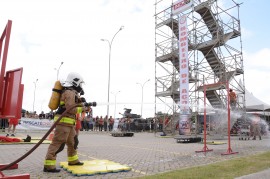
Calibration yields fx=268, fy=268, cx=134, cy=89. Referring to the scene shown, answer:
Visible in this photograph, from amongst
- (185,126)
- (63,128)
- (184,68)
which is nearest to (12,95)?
(63,128)

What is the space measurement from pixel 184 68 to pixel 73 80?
46.9 ft

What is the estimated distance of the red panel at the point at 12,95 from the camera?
4379 millimetres

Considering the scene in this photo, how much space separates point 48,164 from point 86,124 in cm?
2470

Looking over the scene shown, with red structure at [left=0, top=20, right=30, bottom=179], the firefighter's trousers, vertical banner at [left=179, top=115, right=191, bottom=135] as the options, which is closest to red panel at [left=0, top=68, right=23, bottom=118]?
red structure at [left=0, top=20, right=30, bottom=179]

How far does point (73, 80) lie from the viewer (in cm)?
609

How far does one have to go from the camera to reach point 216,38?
22359 millimetres

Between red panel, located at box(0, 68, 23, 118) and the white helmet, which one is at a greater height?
the white helmet

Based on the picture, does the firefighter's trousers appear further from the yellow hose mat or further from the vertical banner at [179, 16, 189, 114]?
the vertical banner at [179, 16, 189, 114]

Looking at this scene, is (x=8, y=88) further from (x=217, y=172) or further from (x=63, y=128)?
(x=217, y=172)

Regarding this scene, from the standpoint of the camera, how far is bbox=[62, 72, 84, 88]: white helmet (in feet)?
19.8

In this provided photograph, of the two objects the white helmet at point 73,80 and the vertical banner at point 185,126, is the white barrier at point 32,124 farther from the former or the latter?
the white helmet at point 73,80

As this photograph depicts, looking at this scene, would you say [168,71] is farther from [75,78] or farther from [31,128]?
[75,78]

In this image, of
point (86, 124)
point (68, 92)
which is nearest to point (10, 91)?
point (68, 92)

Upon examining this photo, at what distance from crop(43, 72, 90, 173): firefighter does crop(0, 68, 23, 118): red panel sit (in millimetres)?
1357
